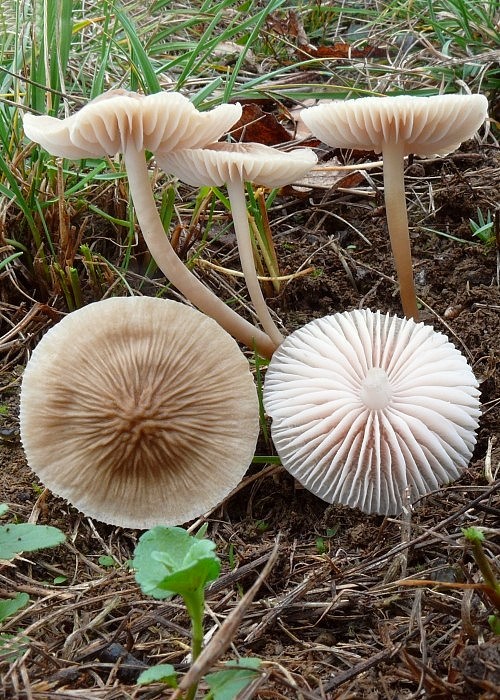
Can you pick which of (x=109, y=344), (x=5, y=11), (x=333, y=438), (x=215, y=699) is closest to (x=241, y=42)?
(x=5, y=11)

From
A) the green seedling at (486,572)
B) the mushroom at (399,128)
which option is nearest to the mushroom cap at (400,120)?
the mushroom at (399,128)

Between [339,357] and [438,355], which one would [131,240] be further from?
[438,355]

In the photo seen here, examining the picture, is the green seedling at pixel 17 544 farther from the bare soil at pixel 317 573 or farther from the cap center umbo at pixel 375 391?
the cap center umbo at pixel 375 391

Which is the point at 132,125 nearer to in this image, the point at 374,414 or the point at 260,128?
the point at 374,414

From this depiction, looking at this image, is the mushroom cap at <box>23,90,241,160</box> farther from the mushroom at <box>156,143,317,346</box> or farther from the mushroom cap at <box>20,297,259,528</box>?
the mushroom cap at <box>20,297,259,528</box>

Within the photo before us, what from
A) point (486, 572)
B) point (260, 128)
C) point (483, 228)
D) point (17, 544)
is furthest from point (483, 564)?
point (260, 128)
